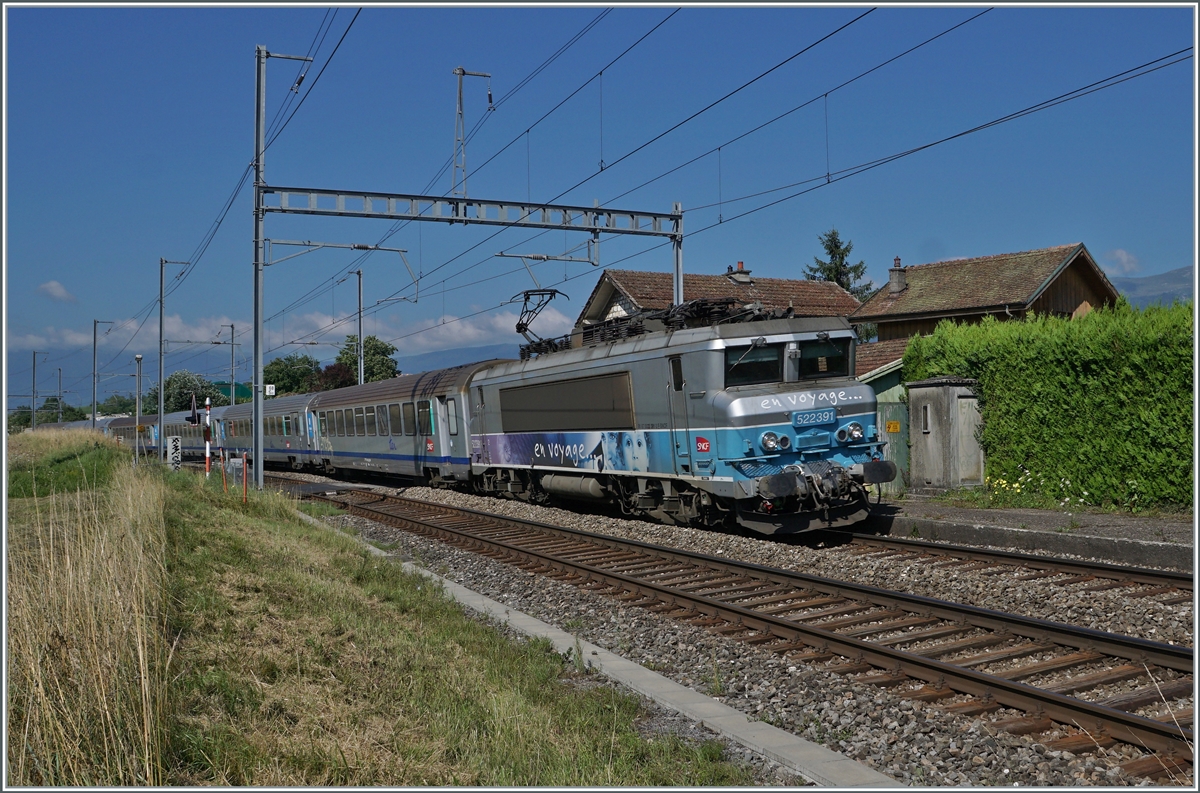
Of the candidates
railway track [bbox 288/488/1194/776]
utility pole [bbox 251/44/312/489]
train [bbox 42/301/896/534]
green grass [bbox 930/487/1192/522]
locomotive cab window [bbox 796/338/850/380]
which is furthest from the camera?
utility pole [bbox 251/44/312/489]

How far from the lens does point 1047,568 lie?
10367mm

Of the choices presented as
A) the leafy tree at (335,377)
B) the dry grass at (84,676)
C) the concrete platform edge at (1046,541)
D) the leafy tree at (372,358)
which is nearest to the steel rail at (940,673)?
the concrete platform edge at (1046,541)

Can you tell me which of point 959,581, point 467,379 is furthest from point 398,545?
point 959,581

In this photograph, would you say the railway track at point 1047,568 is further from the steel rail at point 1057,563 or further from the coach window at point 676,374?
the coach window at point 676,374

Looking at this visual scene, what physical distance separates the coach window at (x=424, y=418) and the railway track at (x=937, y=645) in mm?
12327

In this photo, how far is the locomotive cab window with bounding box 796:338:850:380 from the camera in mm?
13750

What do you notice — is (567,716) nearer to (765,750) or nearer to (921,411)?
(765,750)

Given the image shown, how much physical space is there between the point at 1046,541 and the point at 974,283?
69.7 feet

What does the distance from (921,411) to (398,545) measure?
10130mm

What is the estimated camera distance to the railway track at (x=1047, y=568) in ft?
29.9

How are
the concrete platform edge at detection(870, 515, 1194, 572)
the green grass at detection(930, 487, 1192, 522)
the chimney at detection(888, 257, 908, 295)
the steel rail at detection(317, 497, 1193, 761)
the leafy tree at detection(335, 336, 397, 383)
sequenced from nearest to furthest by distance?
the steel rail at detection(317, 497, 1193, 761), the concrete platform edge at detection(870, 515, 1194, 572), the green grass at detection(930, 487, 1192, 522), the chimney at detection(888, 257, 908, 295), the leafy tree at detection(335, 336, 397, 383)

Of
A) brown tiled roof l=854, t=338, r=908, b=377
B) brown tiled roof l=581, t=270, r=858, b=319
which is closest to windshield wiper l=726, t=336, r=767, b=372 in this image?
brown tiled roof l=854, t=338, r=908, b=377

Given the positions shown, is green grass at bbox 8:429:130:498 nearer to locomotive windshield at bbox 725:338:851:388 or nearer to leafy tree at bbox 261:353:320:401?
locomotive windshield at bbox 725:338:851:388

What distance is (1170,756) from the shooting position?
5.05 metres
